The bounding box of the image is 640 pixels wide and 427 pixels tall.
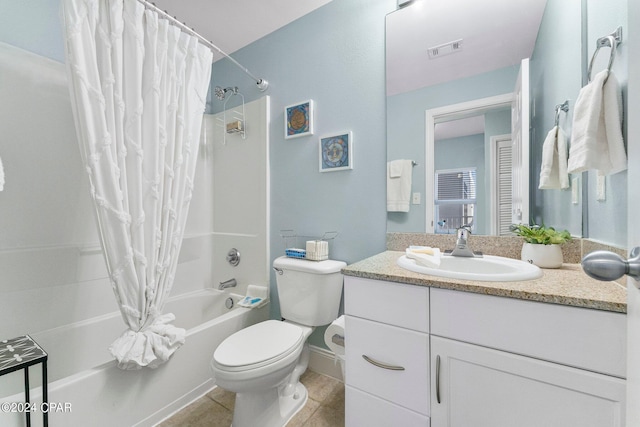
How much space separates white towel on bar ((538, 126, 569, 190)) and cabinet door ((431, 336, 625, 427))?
0.74 meters

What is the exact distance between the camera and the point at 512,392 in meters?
0.75

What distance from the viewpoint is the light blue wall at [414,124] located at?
51.4 inches

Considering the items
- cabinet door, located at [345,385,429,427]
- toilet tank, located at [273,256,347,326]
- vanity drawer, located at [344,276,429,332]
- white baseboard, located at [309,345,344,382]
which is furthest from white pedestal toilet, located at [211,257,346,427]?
vanity drawer, located at [344,276,429,332]

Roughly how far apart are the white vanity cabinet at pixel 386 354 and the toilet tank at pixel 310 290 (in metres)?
0.44

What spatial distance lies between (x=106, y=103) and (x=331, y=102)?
3.81 ft

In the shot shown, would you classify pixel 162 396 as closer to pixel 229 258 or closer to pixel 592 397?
pixel 229 258

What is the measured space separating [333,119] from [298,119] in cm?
27

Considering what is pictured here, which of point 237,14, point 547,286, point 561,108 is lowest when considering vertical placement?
point 547,286

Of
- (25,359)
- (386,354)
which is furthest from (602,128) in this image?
(25,359)

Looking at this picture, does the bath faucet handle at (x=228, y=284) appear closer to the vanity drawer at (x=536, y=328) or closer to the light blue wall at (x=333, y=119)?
the light blue wall at (x=333, y=119)

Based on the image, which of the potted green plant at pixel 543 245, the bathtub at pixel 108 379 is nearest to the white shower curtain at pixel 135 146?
the bathtub at pixel 108 379

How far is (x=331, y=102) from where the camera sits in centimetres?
165

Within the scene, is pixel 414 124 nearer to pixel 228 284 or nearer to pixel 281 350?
pixel 281 350

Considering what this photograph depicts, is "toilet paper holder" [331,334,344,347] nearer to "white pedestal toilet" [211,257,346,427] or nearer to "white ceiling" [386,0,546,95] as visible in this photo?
"white pedestal toilet" [211,257,346,427]
